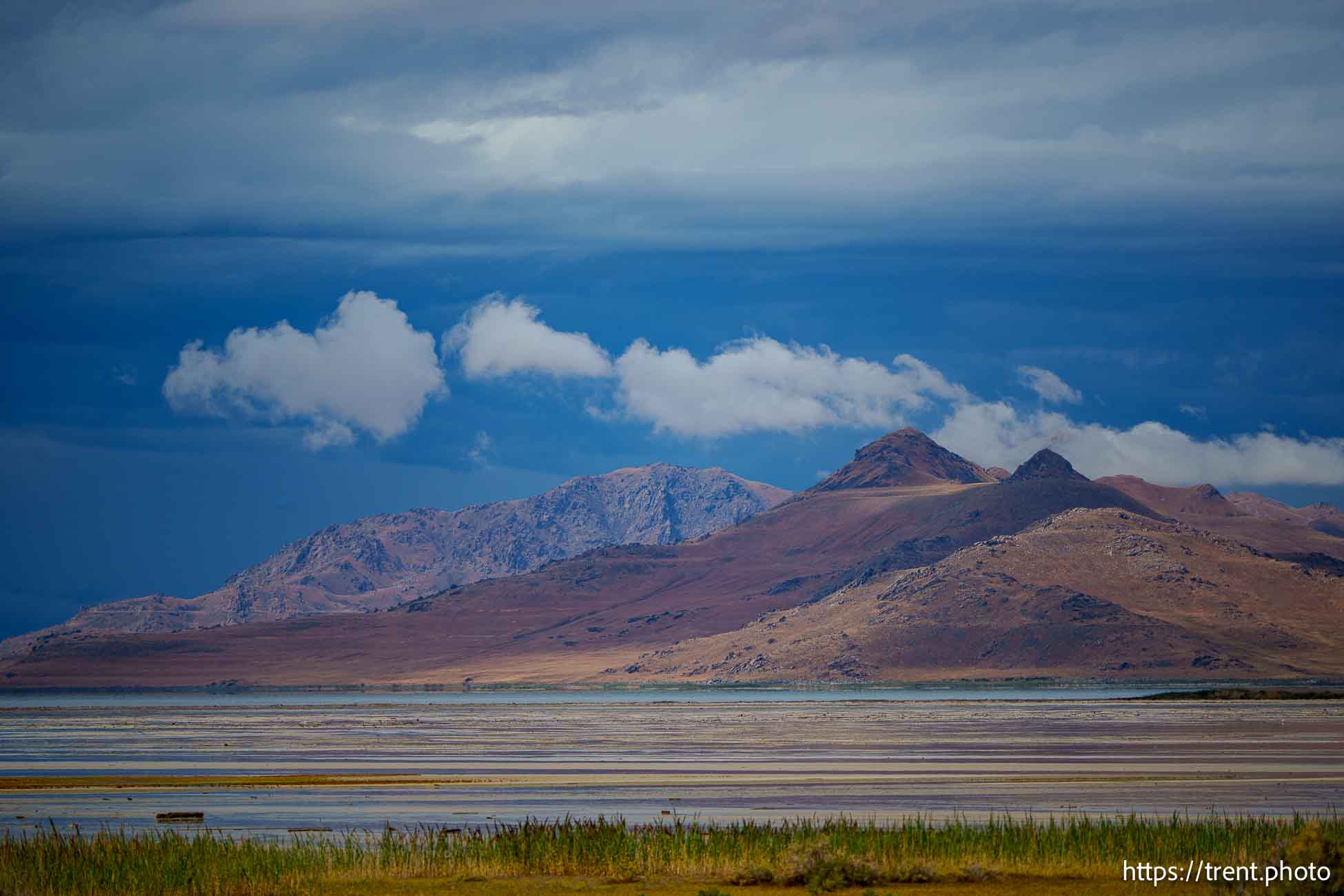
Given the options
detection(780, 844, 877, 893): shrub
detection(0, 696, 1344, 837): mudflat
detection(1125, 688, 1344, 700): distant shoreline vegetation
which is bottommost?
detection(1125, 688, 1344, 700): distant shoreline vegetation

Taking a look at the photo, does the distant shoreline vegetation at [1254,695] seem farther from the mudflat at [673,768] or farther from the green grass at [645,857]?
the green grass at [645,857]

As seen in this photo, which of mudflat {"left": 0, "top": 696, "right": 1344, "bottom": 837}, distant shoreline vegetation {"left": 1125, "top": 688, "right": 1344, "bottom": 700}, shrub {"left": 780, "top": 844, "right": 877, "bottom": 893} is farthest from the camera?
distant shoreline vegetation {"left": 1125, "top": 688, "right": 1344, "bottom": 700}

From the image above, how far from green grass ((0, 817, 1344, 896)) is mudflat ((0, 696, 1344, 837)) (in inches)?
350

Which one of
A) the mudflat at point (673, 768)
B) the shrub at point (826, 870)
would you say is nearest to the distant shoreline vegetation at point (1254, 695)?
the mudflat at point (673, 768)

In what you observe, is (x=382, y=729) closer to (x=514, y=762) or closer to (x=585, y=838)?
(x=514, y=762)

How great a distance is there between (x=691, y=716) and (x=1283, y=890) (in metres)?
116

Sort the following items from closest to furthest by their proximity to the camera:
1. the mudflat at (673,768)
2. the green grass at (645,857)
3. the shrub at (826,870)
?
1. the shrub at (826,870)
2. the green grass at (645,857)
3. the mudflat at (673,768)

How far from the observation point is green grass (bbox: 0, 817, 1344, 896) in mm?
34250

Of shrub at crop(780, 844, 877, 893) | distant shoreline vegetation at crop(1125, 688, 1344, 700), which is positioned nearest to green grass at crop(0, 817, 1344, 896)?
shrub at crop(780, 844, 877, 893)

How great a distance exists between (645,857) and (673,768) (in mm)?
34710

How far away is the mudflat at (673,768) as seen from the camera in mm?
50906

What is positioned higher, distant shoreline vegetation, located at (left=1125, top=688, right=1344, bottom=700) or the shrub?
the shrub

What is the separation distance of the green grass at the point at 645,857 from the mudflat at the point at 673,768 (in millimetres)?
8896

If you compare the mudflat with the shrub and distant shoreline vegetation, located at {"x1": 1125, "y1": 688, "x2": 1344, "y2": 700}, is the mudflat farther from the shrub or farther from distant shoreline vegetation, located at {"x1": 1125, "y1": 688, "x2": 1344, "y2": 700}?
distant shoreline vegetation, located at {"x1": 1125, "y1": 688, "x2": 1344, "y2": 700}
